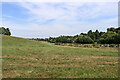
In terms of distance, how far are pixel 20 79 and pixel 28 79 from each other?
415mm

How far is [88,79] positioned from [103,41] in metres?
47.7

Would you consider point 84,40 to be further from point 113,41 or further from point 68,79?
point 68,79

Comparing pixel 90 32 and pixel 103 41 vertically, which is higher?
pixel 90 32

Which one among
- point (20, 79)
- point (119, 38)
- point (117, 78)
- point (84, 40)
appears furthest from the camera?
point (84, 40)

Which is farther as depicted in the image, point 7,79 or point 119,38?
point 119,38

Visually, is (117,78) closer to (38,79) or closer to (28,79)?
(38,79)

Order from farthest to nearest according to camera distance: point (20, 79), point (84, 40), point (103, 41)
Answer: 1. point (84, 40)
2. point (103, 41)
3. point (20, 79)

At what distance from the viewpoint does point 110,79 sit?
5.97 m

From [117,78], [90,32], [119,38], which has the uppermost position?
[90,32]

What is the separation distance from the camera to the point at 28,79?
19.1 ft

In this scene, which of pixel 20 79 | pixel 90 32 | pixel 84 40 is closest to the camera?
pixel 20 79

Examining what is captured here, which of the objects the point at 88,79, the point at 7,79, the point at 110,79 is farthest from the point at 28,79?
the point at 110,79

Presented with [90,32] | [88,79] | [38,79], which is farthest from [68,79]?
[90,32]

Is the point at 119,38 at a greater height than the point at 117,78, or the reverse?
the point at 119,38
